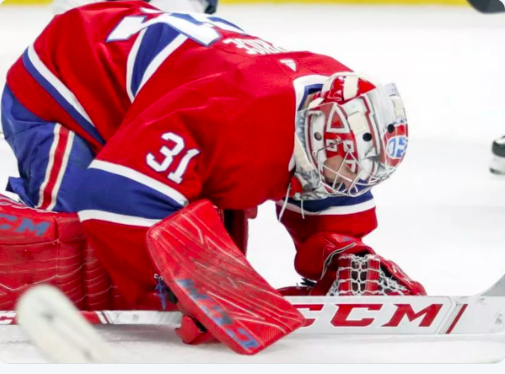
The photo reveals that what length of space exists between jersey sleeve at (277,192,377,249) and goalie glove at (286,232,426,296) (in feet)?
0.10

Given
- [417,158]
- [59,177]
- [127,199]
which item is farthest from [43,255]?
[417,158]

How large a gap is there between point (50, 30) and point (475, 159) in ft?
5.15

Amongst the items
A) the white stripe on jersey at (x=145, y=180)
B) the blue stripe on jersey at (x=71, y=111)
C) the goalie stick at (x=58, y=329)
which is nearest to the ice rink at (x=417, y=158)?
the goalie stick at (x=58, y=329)

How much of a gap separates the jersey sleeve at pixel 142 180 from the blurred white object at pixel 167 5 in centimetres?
104

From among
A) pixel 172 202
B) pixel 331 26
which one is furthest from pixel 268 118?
pixel 331 26

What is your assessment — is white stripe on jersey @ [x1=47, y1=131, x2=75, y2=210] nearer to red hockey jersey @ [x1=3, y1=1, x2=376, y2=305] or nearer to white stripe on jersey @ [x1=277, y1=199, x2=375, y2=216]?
red hockey jersey @ [x1=3, y1=1, x2=376, y2=305]

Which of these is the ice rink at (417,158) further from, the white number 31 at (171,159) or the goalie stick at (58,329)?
the white number 31 at (171,159)

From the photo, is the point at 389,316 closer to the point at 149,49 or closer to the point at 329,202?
the point at 329,202

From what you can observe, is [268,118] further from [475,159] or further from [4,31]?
[4,31]

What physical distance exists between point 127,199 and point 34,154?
38 centimetres

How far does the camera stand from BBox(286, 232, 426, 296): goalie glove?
6.60 feet

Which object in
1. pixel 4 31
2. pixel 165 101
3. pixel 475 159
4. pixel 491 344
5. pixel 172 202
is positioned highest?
pixel 165 101

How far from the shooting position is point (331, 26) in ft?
15.2

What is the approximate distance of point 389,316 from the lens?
1.90m
